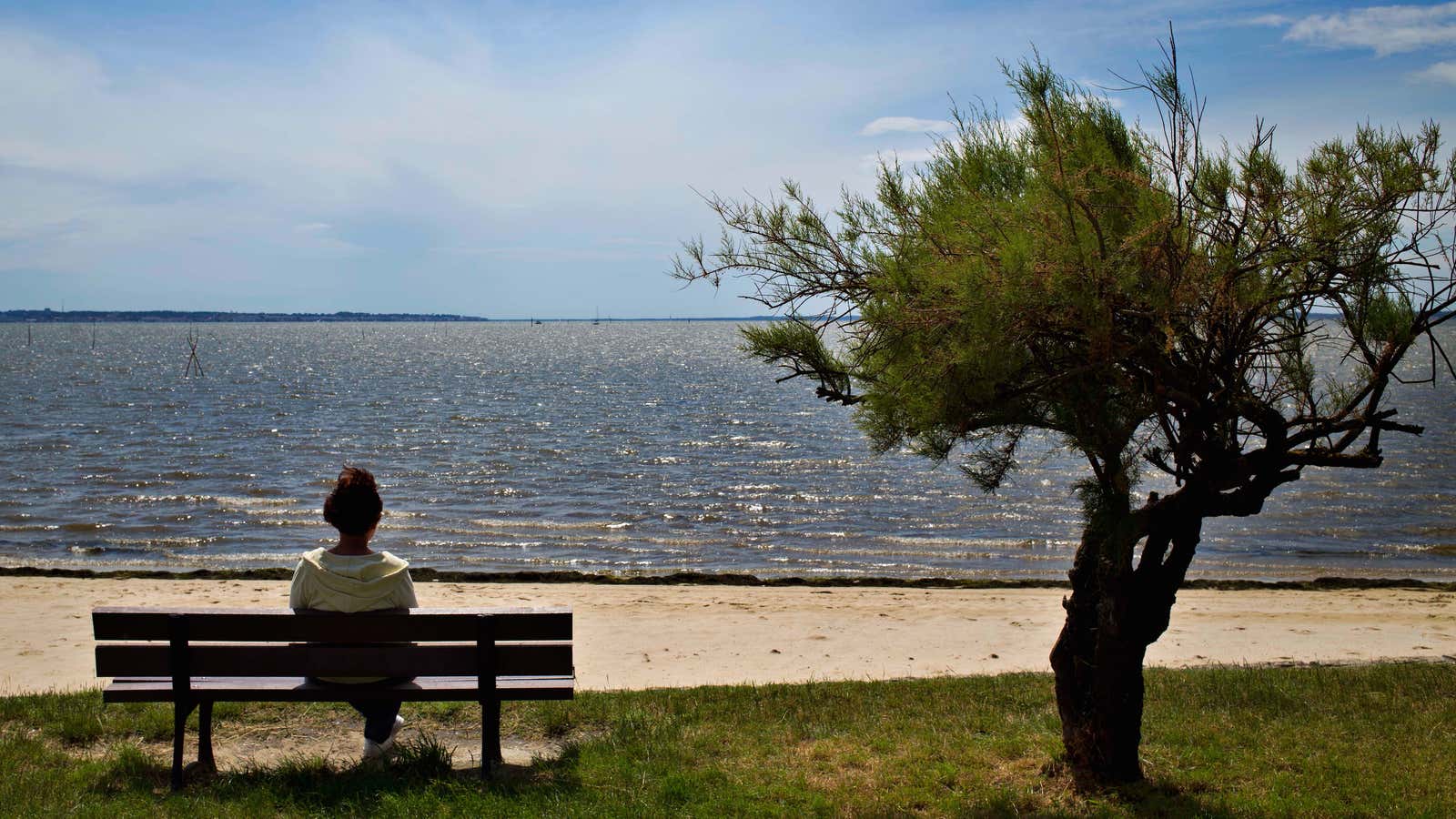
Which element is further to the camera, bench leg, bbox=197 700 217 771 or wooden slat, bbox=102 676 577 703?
bench leg, bbox=197 700 217 771

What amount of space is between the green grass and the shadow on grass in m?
0.01

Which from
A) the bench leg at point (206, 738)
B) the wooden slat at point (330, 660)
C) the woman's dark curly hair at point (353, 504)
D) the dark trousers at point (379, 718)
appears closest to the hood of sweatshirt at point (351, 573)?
the woman's dark curly hair at point (353, 504)

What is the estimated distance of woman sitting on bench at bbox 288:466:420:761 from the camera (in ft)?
18.6

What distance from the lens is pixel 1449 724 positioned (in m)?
7.19

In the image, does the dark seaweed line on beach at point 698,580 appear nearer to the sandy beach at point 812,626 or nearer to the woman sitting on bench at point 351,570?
the sandy beach at point 812,626

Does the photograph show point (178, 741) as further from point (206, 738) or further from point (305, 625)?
point (305, 625)

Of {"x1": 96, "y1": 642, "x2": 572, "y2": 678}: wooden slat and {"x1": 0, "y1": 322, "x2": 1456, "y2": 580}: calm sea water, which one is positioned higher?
{"x1": 96, "y1": 642, "x2": 572, "y2": 678}: wooden slat

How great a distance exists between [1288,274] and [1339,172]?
0.48m

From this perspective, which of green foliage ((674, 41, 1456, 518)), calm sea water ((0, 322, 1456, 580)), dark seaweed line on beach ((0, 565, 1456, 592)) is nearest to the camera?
green foliage ((674, 41, 1456, 518))

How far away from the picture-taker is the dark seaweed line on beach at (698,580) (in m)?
16.7

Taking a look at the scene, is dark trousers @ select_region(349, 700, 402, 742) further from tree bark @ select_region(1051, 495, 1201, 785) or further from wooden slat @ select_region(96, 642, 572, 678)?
tree bark @ select_region(1051, 495, 1201, 785)

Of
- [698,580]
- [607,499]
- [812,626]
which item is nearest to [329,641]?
[812,626]

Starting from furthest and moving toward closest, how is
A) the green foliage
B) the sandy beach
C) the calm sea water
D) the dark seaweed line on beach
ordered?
1. the calm sea water
2. the dark seaweed line on beach
3. the sandy beach
4. the green foliage

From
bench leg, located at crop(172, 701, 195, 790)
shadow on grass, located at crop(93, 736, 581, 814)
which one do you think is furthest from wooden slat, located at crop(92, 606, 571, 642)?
shadow on grass, located at crop(93, 736, 581, 814)
